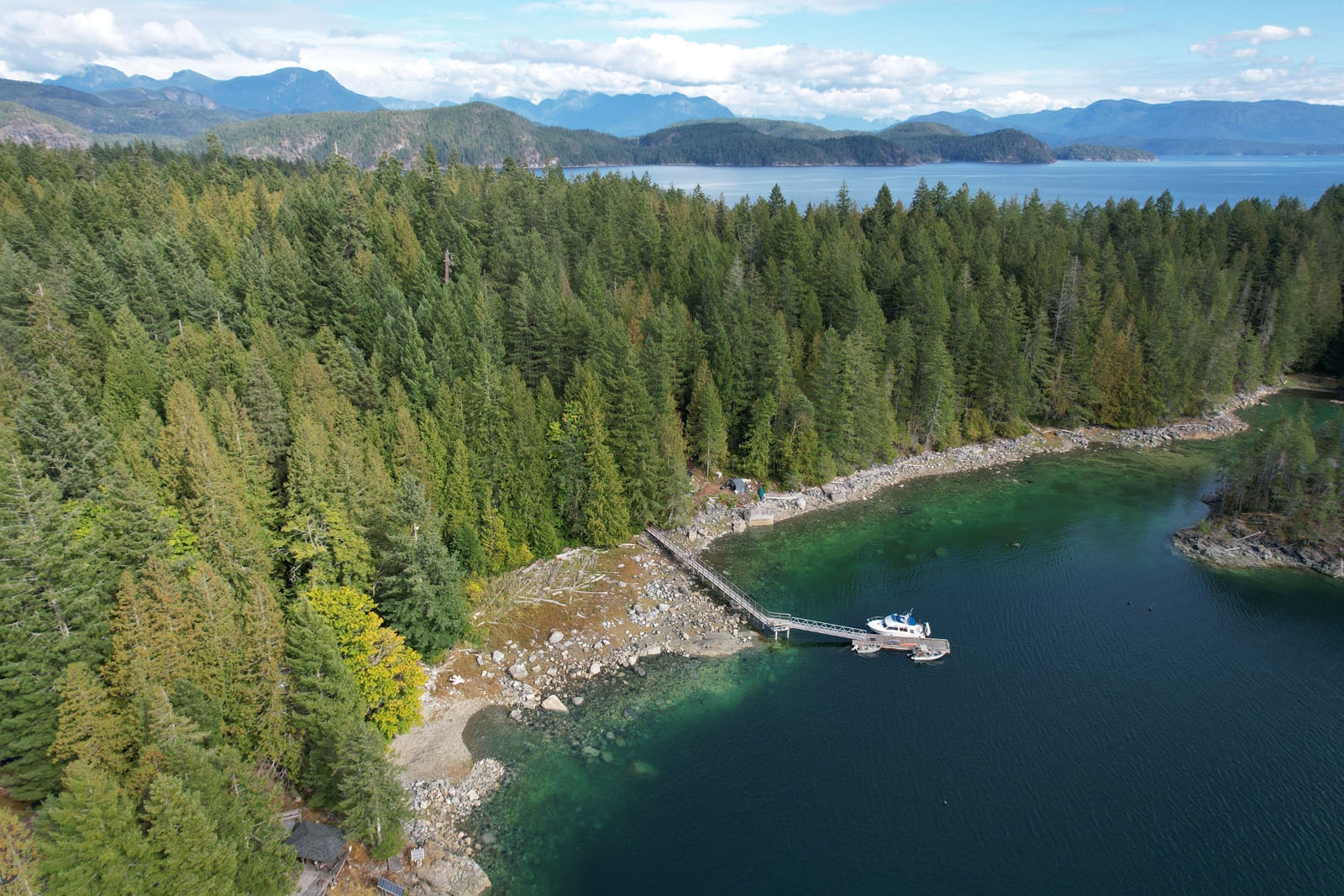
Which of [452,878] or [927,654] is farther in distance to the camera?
[927,654]

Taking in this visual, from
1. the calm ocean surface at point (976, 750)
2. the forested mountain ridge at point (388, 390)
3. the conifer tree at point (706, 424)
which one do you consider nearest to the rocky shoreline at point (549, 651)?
the calm ocean surface at point (976, 750)

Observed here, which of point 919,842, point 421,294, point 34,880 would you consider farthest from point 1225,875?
point 421,294

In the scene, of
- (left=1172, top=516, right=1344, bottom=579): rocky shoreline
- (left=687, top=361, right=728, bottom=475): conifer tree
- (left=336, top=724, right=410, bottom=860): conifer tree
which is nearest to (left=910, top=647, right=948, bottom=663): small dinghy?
(left=687, top=361, right=728, bottom=475): conifer tree

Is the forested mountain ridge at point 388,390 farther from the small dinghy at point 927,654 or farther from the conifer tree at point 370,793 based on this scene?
the small dinghy at point 927,654

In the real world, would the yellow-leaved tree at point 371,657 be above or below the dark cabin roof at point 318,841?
above

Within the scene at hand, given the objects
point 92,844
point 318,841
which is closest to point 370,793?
point 318,841

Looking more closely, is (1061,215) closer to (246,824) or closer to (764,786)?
(764,786)

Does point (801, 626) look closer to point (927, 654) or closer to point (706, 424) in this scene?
point (927, 654)
